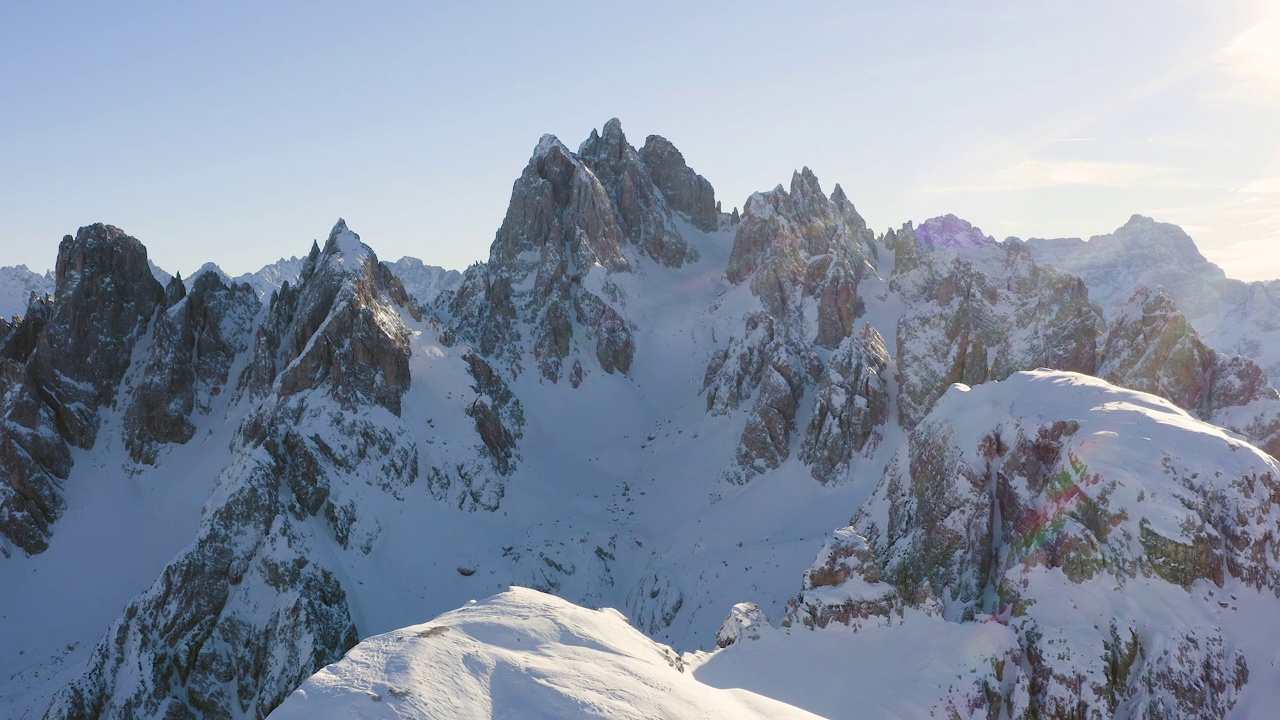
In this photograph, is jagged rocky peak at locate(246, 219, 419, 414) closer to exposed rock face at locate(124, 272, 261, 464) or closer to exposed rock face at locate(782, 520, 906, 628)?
exposed rock face at locate(124, 272, 261, 464)

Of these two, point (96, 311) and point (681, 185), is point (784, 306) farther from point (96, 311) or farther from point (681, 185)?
point (96, 311)

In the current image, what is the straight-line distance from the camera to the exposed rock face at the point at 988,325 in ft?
183

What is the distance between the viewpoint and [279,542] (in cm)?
4550

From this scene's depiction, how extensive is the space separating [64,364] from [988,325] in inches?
3368

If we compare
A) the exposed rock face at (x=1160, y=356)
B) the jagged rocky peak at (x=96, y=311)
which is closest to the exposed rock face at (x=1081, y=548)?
the exposed rock face at (x=1160, y=356)

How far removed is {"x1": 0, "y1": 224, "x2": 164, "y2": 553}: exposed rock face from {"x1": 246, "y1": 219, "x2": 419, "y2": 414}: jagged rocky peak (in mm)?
14533

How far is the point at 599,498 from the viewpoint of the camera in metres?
67.4

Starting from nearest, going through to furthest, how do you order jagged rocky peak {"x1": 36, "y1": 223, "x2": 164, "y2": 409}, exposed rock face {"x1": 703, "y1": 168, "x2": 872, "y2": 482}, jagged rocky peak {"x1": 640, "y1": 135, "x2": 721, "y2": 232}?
exposed rock face {"x1": 703, "y1": 168, "x2": 872, "y2": 482} < jagged rocky peak {"x1": 36, "y1": 223, "x2": 164, "y2": 409} < jagged rocky peak {"x1": 640, "y1": 135, "x2": 721, "y2": 232}

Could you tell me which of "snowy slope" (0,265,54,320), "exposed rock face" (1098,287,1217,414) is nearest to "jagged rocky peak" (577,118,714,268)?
"exposed rock face" (1098,287,1217,414)

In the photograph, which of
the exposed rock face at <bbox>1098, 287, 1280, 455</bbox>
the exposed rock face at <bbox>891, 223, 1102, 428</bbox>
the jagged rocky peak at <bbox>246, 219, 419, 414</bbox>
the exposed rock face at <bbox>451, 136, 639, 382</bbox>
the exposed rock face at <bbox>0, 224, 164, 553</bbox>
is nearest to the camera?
the exposed rock face at <bbox>1098, 287, 1280, 455</bbox>

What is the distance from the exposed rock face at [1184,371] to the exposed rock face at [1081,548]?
1694 cm

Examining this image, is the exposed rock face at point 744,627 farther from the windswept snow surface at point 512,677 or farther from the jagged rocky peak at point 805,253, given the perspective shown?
the jagged rocky peak at point 805,253

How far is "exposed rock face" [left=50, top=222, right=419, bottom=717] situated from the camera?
4066 centimetres

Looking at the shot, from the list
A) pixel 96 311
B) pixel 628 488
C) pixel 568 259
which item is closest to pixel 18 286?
pixel 96 311
